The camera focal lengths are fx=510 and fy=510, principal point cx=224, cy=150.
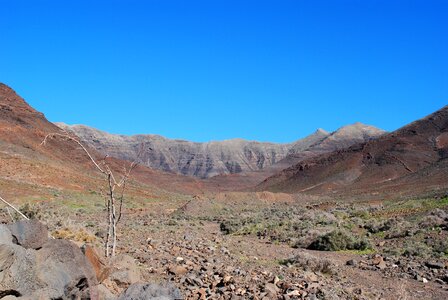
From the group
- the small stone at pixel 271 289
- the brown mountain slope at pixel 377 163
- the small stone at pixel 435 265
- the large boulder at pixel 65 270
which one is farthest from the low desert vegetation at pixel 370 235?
the brown mountain slope at pixel 377 163

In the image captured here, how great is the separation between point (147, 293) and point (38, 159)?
58262 mm

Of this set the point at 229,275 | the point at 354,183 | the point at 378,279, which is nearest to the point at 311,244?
the point at 378,279

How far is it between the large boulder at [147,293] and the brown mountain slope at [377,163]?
244ft

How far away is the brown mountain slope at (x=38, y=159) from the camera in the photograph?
48906mm

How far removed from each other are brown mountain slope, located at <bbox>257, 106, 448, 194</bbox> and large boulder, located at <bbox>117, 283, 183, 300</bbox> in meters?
74.5

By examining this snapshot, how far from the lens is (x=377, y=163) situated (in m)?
97.6

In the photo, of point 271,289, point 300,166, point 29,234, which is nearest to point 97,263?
point 29,234

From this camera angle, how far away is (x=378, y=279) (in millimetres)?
12211

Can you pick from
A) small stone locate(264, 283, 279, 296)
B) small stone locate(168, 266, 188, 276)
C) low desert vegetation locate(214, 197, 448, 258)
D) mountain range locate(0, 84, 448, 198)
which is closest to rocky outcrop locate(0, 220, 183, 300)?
small stone locate(168, 266, 188, 276)

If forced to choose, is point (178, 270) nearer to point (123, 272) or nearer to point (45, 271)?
point (123, 272)

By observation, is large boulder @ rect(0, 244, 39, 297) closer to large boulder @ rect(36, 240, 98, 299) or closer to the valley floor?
large boulder @ rect(36, 240, 98, 299)

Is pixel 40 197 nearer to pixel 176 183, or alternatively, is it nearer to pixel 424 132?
pixel 176 183

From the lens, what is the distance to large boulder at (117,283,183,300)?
7145 mm

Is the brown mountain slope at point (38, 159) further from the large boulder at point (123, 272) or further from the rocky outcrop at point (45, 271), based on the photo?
the rocky outcrop at point (45, 271)
